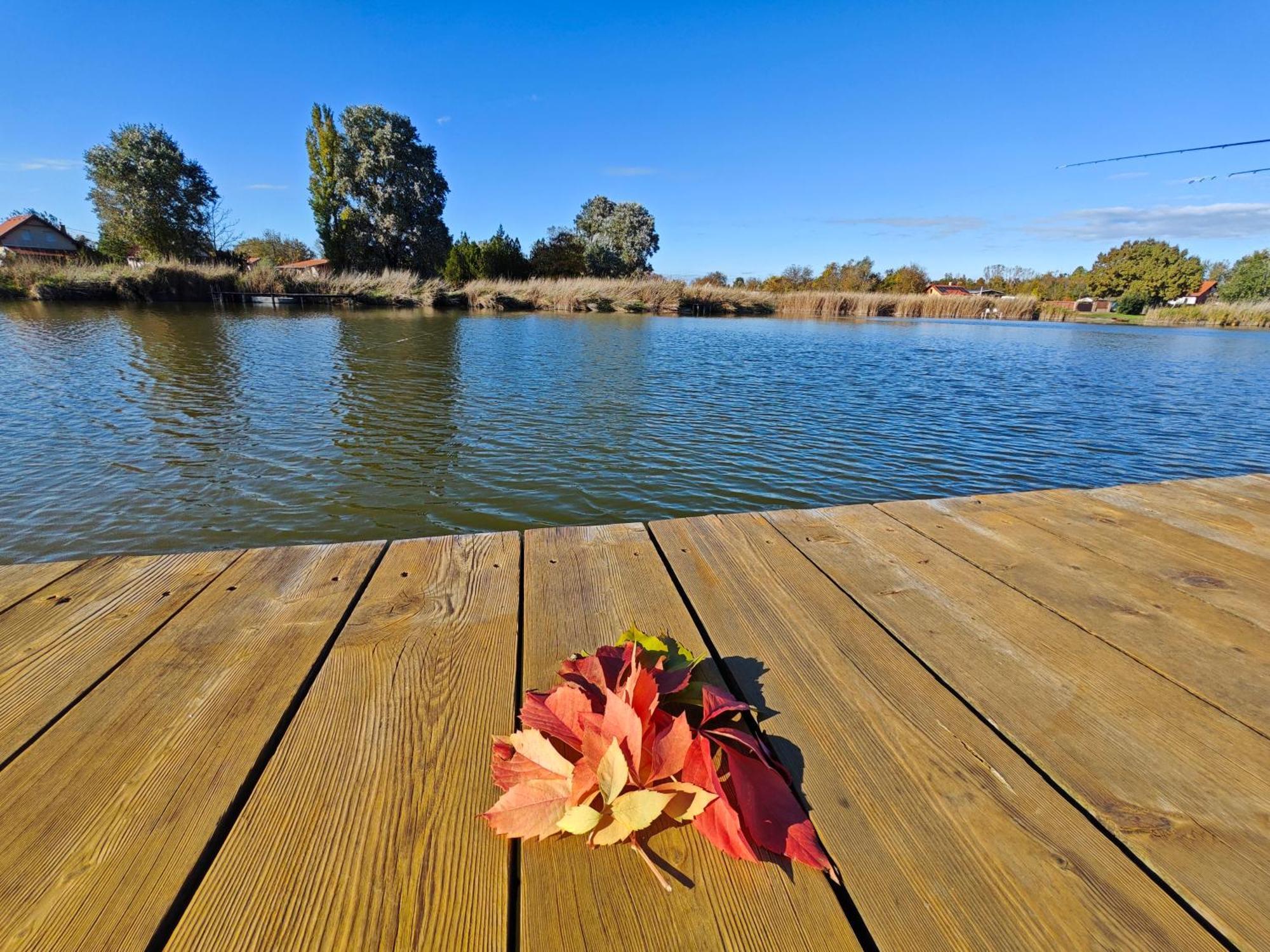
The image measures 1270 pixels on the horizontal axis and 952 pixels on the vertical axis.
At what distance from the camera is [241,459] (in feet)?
17.6

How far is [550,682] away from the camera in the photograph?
113 cm

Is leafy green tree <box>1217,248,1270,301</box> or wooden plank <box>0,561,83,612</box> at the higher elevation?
leafy green tree <box>1217,248,1270,301</box>

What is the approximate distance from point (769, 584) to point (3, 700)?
66.3 inches

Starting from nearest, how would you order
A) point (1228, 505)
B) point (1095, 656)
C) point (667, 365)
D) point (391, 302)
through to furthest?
point (1095, 656), point (1228, 505), point (667, 365), point (391, 302)

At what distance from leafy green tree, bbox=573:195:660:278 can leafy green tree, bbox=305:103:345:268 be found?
1685 centimetres

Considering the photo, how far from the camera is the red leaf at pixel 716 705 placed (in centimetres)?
93

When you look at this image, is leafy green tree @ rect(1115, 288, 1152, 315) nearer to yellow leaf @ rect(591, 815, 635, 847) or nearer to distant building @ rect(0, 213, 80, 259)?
yellow leaf @ rect(591, 815, 635, 847)

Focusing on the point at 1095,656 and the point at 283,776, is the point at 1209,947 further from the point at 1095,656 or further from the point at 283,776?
the point at 283,776

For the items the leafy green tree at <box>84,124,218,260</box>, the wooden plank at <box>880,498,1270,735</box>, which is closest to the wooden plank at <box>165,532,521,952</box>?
the wooden plank at <box>880,498,1270,735</box>

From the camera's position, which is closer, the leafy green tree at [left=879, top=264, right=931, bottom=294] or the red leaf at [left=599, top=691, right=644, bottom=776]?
the red leaf at [left=599, top=691, right=644, bottom=776]

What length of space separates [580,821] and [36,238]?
58933 mm

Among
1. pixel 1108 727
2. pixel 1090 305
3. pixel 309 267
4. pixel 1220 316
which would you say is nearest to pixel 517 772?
pixel 1108 727

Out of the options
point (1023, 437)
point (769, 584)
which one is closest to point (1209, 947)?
point (769, 584)

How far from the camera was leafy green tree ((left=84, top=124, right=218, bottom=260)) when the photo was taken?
96.5ft
